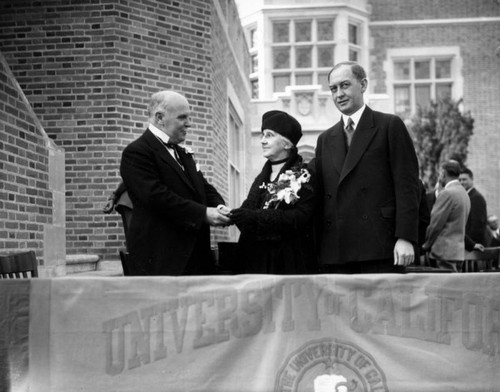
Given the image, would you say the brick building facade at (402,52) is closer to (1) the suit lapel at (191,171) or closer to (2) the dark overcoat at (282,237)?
(1) the suit lapel at (191,171)

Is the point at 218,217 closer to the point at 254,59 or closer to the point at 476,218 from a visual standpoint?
the point at 476,218

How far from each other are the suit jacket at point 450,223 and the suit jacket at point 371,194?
3371 mm

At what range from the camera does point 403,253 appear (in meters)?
3.60

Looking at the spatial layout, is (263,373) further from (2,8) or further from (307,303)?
(2,8)

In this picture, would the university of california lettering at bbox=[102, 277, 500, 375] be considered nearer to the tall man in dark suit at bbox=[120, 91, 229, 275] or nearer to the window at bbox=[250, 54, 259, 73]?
the tall man in dark suit at bbox=[120, 91, 229, 275]

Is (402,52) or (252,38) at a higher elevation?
(252,38)

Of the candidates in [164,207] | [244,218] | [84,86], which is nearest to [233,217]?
[244,218]

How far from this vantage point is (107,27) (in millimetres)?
7684

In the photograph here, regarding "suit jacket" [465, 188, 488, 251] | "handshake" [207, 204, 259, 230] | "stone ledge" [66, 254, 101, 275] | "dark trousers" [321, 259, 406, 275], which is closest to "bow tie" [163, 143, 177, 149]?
"handshake" [207, 204, 259, 230]

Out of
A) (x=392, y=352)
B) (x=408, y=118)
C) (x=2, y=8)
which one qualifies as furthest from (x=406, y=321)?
(x=408, y=118)

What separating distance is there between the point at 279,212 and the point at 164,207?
67 cm

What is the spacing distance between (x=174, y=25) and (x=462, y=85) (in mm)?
16015

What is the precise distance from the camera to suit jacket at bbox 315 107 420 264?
369 centimetres

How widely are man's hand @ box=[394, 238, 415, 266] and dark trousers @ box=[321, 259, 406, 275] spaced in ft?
0.35
